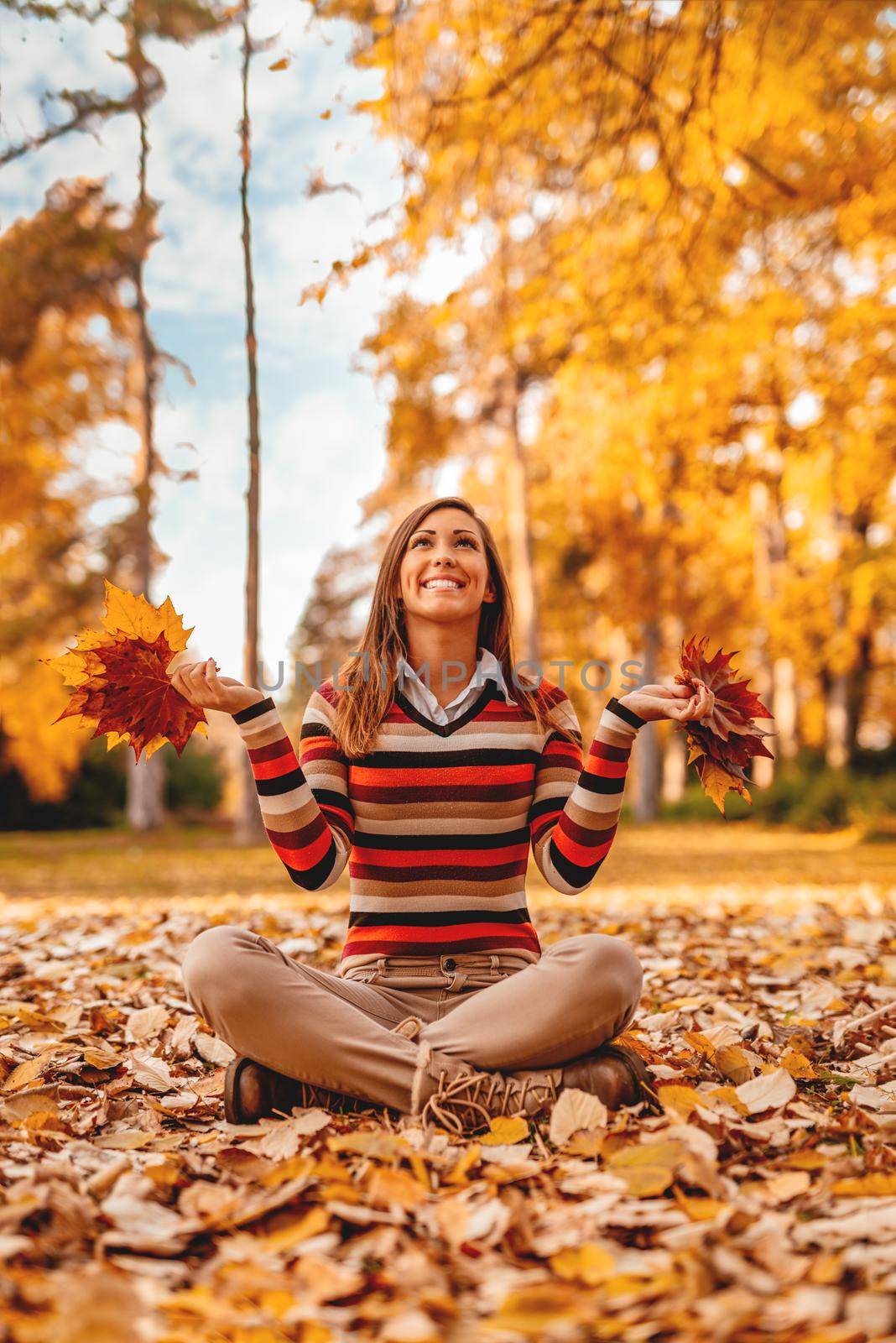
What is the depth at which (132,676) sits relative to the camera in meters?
2.11

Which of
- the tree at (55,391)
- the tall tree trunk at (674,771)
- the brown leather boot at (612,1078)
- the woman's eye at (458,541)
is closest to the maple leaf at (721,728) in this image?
the brown leather boot at (612,1078)

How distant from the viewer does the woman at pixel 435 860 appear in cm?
200

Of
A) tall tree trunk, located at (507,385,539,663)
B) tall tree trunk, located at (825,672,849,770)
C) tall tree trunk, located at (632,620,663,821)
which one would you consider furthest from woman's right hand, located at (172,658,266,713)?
tall tree trunk, located at (825,672,849,770)

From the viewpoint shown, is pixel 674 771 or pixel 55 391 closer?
pixel 55 391

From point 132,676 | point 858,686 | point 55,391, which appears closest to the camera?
point 132,676

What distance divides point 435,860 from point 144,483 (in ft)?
33.3

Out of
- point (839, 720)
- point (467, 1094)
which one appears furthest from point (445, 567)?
point (839, 720)

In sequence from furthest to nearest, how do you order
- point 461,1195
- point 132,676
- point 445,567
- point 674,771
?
point 674,771, point 445,567, point 132,676, point 461,1195

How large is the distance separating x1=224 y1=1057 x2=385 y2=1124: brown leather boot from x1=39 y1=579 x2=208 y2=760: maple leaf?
2.22 feet

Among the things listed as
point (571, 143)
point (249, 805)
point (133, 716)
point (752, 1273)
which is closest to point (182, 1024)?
point (133, 716)

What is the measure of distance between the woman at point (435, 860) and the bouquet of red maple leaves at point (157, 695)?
6 centimetres

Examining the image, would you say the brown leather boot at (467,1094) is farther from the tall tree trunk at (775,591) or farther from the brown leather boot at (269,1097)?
the tall tree trunk at (775,591)

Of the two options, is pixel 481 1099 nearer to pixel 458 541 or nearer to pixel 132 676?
pixel 132 676

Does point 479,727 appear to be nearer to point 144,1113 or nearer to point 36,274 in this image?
point 144,1113
